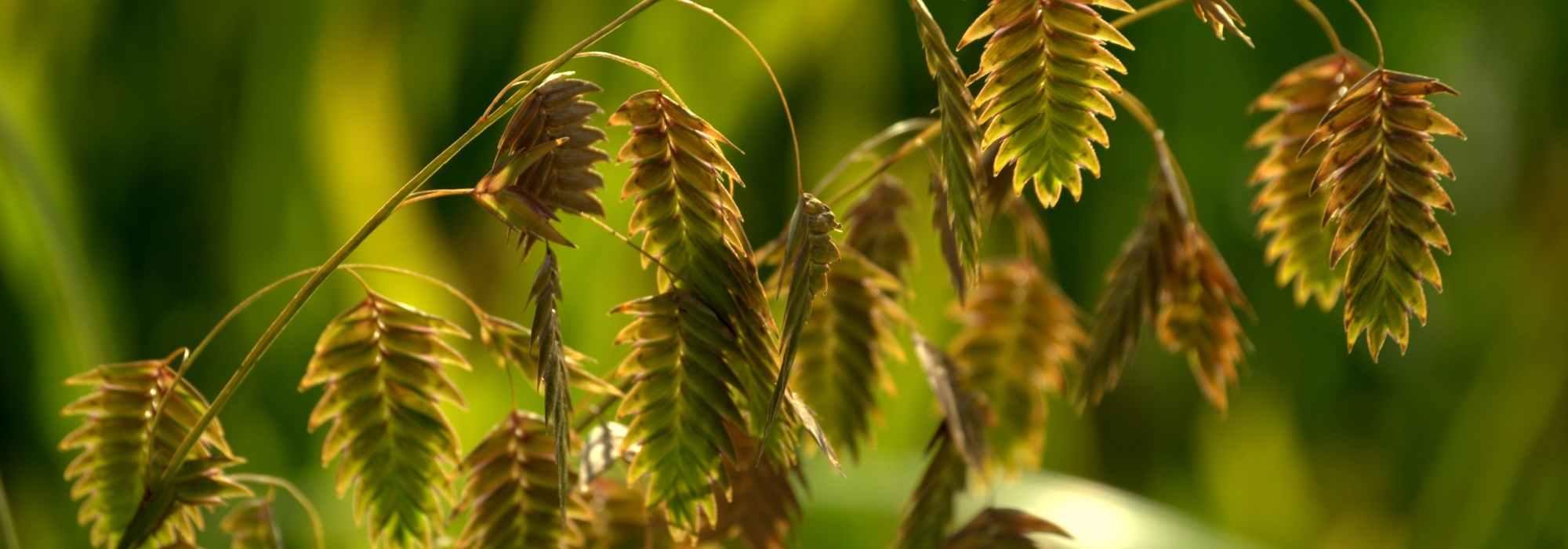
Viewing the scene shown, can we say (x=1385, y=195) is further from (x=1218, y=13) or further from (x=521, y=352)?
(x=521, y=352)

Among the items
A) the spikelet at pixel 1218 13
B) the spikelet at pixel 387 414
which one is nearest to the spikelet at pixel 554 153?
the spikelet at pixel 387 414

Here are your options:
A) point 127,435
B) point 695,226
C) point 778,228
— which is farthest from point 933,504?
point 778,228

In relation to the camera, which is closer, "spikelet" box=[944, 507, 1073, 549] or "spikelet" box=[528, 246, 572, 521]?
"spikelet" box=[528, 246, 572, 521]

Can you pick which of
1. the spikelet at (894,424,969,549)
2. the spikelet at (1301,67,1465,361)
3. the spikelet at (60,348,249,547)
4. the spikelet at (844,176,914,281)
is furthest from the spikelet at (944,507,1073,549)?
the spikelet at (60,348,249,547)

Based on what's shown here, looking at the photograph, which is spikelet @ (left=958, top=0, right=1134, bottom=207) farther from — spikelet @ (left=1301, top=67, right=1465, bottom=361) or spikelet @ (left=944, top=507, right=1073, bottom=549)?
spikelet @ (left=944, top=507, right=1073, bottom=549)

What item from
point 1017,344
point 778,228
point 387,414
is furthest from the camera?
point 778,228

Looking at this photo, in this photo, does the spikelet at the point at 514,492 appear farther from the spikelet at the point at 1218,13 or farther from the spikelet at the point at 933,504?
the spikelet at the point at 1218,13
